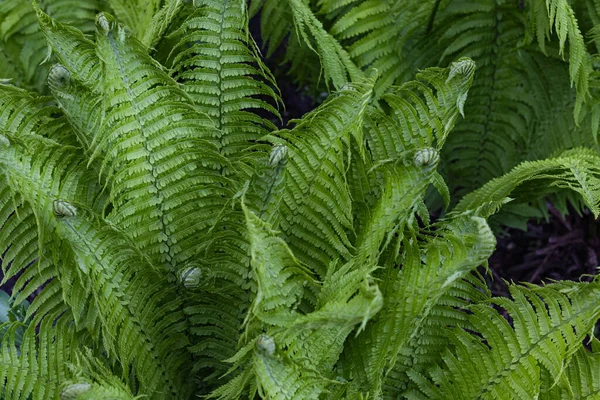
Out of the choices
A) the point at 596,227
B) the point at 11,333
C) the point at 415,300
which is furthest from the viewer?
the point at 596,227

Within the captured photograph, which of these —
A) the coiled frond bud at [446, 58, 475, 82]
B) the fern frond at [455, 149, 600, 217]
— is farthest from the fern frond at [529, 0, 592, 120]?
the coiled frond bud at [446, 58, 475, 82]

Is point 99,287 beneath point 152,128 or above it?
beneath

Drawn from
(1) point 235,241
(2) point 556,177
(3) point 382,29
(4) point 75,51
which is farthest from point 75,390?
(3) point 382,29

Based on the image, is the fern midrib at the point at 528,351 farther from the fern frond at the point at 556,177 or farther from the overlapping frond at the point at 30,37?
the overlapping frond at the point at 30,37

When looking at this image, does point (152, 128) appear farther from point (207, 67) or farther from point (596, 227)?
point (596, 227)

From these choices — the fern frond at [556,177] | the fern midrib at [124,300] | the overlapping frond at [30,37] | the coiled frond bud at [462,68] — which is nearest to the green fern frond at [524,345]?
the fern frond at [556,177]

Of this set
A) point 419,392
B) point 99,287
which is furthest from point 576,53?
point 99,287
